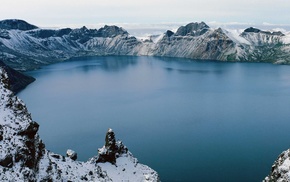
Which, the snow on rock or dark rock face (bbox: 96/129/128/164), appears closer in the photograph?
the snow on rock

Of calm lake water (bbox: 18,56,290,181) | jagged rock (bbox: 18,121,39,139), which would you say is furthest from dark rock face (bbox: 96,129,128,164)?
jagged rock (bbox: 18,121,39,139)

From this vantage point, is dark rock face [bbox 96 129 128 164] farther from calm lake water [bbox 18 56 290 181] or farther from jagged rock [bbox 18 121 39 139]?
jagged rock [bbox 18 121 39 139]

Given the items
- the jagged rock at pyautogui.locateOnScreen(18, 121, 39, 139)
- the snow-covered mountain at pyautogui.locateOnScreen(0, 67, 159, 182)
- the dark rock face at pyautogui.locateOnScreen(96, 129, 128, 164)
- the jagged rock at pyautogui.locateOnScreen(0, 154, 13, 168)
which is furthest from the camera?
the dark rock face at pyautogui.locateOnScreen(96, 129, 128, 164)

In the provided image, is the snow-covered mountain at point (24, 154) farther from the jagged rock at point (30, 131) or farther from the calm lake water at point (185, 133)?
the calm lake water at point (185, 133)

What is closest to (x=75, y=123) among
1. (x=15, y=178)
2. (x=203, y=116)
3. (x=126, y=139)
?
(x=126, y=139)

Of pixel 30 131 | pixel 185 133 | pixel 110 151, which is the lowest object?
pixel 185 133

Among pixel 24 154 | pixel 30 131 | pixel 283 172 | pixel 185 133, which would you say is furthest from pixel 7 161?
pixel 185 133

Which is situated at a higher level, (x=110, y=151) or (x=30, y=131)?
(x=30, y=131)

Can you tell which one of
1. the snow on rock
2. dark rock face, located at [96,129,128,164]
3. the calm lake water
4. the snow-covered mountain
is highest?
the snow-covered mountain

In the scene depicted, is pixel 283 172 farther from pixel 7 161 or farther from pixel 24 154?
pixel 7 161

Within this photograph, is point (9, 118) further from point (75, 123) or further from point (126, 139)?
point (75, 123)

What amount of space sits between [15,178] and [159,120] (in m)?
Result: 123

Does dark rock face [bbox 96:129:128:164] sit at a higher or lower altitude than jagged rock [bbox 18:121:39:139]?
→ lower

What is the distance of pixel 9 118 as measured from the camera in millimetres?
41219
